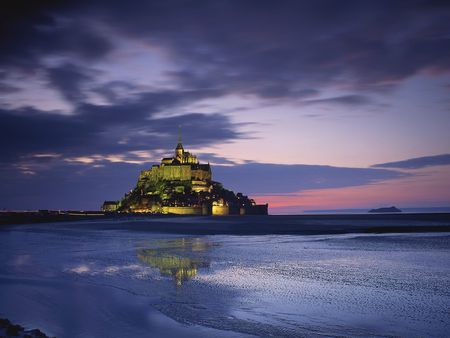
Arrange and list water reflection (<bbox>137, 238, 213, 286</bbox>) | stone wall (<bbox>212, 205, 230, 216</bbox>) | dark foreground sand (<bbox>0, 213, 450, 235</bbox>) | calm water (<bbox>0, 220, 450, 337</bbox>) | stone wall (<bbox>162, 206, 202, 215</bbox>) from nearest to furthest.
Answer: calm water (<bbox>0, 220, 450, 337</bbox>)
water reflection (<bbox>137, 238, 213, 286</bbox>)
dark foreground sand (<bbox>0, 213, 450, 235</bbox>)
stone wall (<bbox>162, 206, 202, 215</bbox>)
stone wall (<bbox>212, 205, 230, 216</bbox>)

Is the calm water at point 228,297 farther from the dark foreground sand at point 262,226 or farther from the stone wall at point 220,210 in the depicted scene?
the stone wall at point 220,210

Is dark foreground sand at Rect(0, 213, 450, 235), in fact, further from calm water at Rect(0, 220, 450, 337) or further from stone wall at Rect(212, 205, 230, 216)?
stone wall at Rect(212, 205, 230, 216)

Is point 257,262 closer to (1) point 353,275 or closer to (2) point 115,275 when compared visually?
(1) point 353,275

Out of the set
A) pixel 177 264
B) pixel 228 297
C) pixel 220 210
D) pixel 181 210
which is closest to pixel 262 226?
pixel 177 264

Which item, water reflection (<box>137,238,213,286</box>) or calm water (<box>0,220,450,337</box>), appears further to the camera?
water reflection (<box>137,238,213,286</box>)

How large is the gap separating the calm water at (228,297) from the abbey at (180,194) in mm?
145496

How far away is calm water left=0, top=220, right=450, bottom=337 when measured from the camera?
8.58 meters

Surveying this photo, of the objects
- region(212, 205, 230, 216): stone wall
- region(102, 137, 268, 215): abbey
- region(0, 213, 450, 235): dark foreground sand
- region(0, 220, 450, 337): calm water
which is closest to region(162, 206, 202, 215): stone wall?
region(102, 137, 268, 215): abbey

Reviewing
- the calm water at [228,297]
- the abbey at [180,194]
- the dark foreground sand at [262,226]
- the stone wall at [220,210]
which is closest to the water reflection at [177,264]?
the calm water at [228,297]

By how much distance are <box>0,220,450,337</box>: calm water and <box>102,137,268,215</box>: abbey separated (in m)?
145

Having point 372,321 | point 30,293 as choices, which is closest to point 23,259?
point 30,293

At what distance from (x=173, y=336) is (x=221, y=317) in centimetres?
157

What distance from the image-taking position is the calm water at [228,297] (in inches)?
338

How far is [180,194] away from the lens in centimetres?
17062
